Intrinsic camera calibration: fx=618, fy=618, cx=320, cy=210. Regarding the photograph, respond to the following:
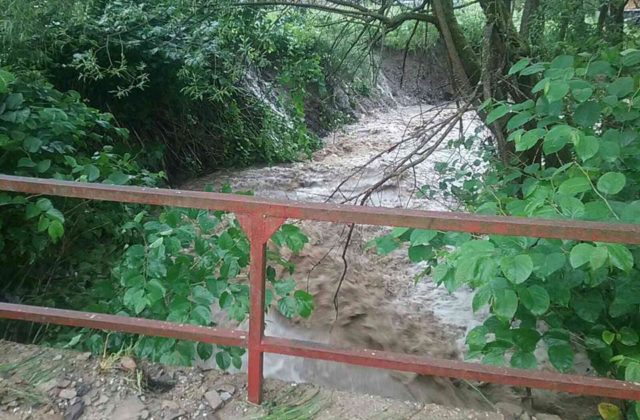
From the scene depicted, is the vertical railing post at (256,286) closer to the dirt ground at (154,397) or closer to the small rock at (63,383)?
the dirt ground at (154,397)

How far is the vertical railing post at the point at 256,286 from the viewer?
2.21 metres

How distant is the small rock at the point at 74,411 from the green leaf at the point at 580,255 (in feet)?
6.28

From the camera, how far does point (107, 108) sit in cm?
712

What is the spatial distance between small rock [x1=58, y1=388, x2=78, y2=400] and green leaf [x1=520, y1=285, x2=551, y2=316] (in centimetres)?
180

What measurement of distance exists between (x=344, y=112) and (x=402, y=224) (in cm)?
1297

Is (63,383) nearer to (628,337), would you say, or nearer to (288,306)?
(288,306)

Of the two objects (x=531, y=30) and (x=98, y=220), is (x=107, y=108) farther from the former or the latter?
(x=531, y=30)

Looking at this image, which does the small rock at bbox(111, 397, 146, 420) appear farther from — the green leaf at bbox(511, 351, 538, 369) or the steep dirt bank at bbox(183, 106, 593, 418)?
the steep dirt bank at bbox(183, 106, 593, 418)

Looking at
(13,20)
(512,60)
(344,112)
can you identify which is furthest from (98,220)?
(344,112)

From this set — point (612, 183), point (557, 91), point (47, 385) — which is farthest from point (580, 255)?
point (47, 385)

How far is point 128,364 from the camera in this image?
8.63ft

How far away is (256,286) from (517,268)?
0.93m

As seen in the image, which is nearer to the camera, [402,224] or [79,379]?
Answer: [402,224]

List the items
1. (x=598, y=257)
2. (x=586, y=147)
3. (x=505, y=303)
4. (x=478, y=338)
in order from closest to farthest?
(x=598, y=257)
(x=505, y=303)
(x=586, y=147)
(x=478, y=338)
